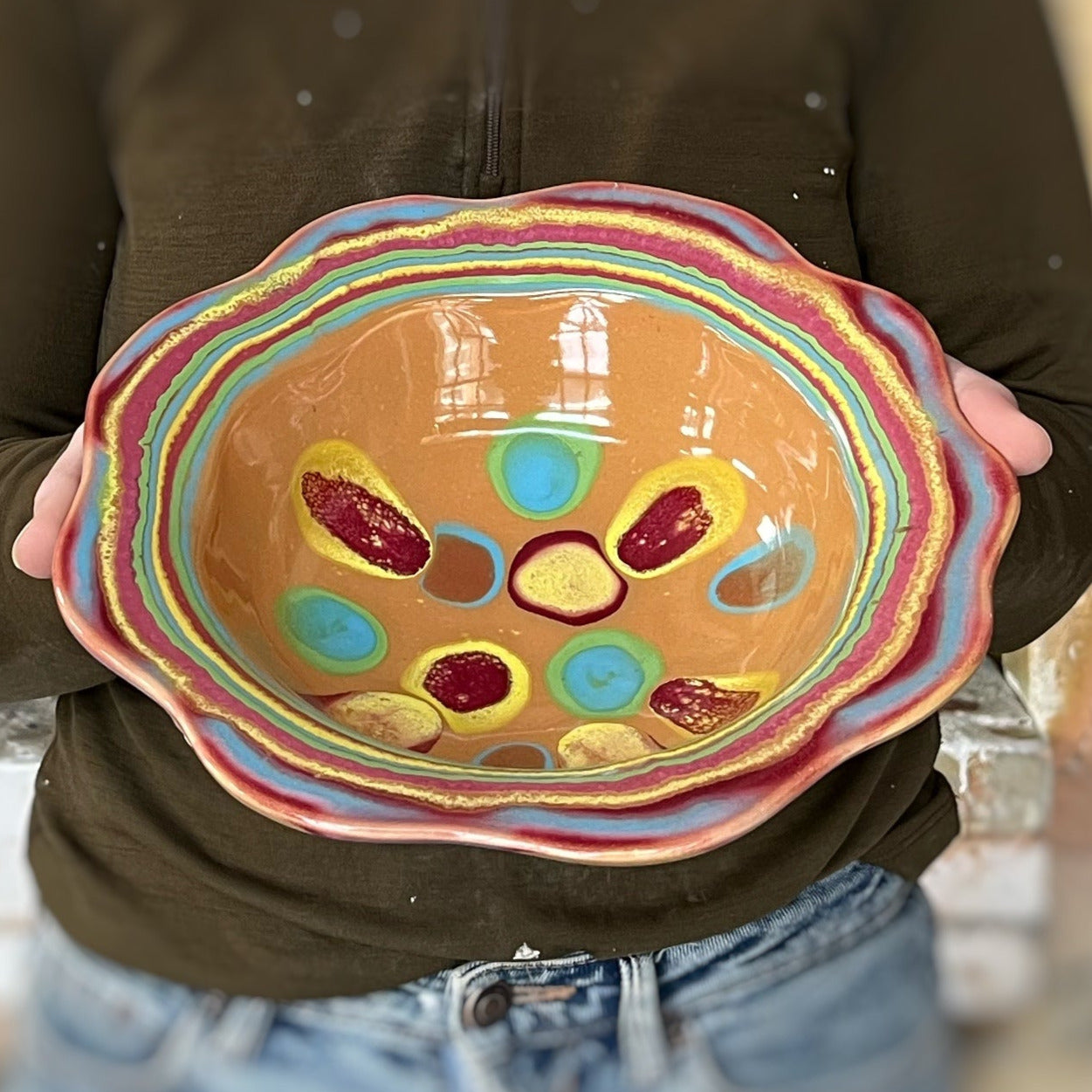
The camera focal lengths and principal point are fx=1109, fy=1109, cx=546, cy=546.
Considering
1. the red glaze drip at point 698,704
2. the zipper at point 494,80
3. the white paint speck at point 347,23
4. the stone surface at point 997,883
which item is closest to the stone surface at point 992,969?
the stone surface at point 997,883

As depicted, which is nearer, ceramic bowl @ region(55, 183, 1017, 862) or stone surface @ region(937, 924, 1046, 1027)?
ceramic bowl @ region(55, 183, 1017, 862)

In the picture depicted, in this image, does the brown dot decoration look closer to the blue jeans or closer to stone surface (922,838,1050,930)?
the blue jeans

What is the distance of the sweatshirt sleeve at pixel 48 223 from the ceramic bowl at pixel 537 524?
6.8 inches

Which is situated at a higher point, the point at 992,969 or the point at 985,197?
the point at 985,197

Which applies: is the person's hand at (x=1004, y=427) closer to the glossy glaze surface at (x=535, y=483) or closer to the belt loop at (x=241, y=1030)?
the glossy glaze surface at (x=535, y=483)

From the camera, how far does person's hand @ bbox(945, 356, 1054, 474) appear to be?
0.38 m

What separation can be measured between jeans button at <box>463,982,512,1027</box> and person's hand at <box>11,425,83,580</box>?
23 centimetres

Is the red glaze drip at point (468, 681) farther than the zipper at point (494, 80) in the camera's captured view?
No

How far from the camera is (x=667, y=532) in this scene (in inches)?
17.0

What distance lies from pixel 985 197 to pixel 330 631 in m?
0.42

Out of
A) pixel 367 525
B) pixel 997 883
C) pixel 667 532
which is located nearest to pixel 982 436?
pixel 667 532

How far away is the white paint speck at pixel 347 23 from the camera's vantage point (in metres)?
0.61

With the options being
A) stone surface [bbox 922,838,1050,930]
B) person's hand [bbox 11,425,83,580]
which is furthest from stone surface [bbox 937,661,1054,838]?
person's hand [bbox 11,425,83,580]

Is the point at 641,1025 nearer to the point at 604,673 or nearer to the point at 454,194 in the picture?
the point at 604,673
